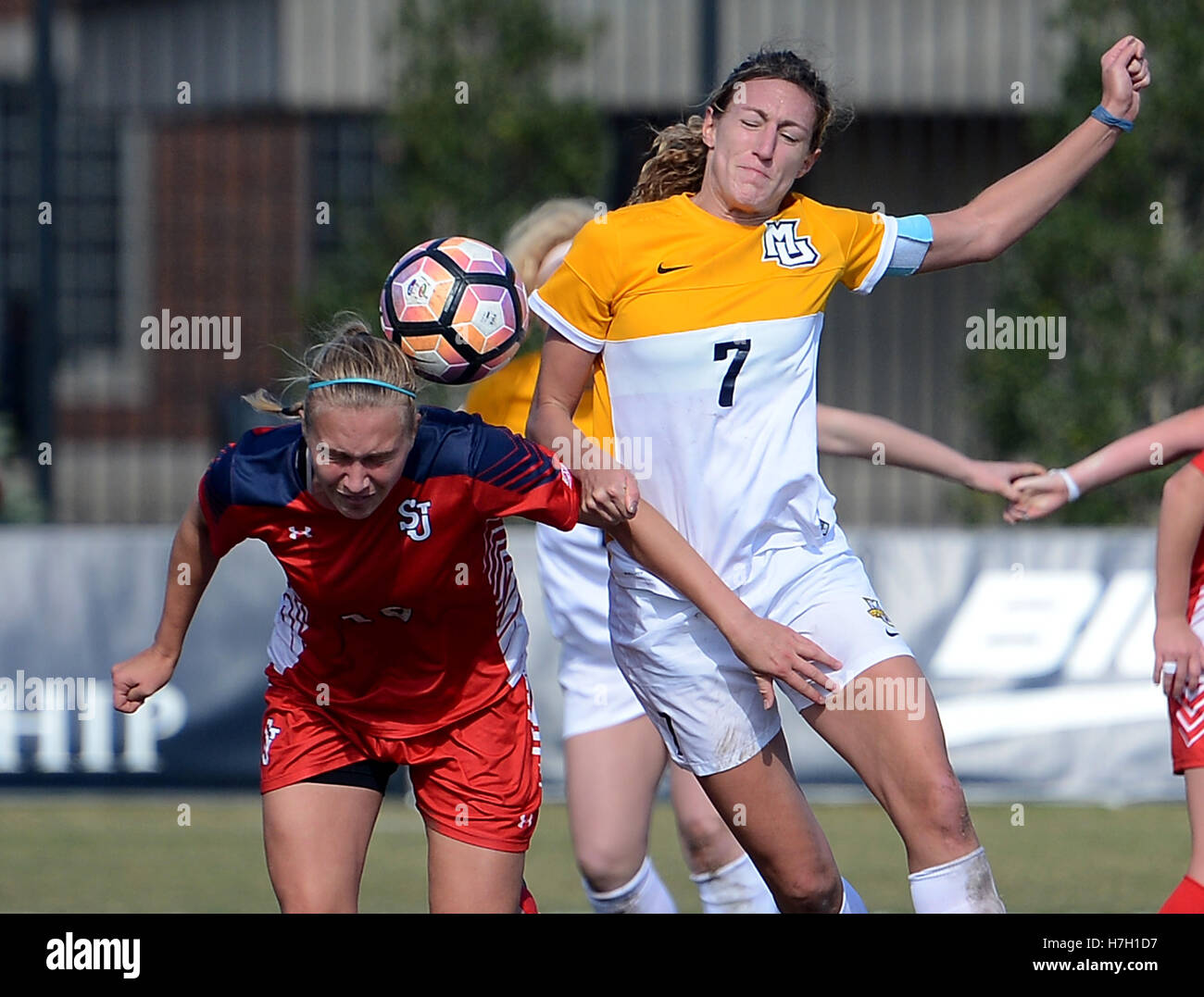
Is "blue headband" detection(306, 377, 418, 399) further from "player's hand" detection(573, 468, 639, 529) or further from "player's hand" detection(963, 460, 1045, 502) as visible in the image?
"player's hand" detection(963, 460, 1045, 502)

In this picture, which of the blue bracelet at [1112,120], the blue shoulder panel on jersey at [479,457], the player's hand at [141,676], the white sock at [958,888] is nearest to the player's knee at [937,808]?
the white sock at [958,888]

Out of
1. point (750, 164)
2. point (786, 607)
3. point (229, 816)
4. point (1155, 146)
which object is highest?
point (1155, 146)

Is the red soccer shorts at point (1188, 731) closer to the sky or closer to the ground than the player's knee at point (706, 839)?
closer to the sky

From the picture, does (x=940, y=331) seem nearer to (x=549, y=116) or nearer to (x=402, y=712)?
(x=549, y=116)

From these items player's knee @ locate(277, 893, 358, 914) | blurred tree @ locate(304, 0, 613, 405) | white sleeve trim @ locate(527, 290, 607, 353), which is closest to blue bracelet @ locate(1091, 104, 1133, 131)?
white sleeve trim @ locate(527, 290, 607, 353)

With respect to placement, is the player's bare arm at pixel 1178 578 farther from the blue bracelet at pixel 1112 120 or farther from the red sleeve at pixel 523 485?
the red sleeve at pixel 523 485

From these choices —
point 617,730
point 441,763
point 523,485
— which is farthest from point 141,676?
point 617,730

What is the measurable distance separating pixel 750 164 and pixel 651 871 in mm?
2184

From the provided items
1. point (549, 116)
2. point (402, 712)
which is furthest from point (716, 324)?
point (549, 116)

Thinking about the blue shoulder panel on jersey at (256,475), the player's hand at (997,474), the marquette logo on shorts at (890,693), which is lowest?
the marquette logo on shorts at (890,693)

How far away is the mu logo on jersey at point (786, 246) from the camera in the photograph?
3.92 meters

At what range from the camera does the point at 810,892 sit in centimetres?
399

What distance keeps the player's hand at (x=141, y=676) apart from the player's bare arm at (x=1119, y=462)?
2.17 m

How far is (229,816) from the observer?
315 inches
